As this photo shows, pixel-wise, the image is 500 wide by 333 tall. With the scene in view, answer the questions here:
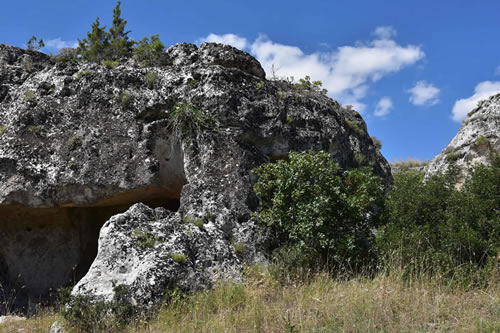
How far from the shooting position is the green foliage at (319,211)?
9016mm

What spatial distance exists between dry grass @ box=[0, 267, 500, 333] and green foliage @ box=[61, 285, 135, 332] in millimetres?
321

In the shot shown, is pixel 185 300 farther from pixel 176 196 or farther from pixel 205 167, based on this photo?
pixel 176 196

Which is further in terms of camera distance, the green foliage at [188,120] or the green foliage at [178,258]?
the green foliage at [188,120]

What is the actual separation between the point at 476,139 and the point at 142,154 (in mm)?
10298

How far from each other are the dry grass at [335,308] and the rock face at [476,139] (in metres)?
7.85

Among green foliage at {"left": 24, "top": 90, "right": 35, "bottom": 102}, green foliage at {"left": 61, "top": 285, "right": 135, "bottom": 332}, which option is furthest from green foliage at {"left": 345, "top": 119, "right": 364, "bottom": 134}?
green foliage at {"left": 61, "top": 285, "right": 135, "bottom": 332}

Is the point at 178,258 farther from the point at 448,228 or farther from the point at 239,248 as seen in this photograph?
the point at 448,228

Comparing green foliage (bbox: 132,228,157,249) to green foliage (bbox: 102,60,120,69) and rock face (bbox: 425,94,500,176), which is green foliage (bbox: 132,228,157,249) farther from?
rock face (bbox: 425,94,500,176)

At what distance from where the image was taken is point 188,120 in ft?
37.1

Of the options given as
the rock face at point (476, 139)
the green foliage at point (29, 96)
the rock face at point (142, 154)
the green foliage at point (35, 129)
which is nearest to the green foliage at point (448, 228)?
the rock face at point (142, 154)

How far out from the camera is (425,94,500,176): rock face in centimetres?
1475

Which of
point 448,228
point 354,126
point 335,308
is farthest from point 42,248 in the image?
point 448,228

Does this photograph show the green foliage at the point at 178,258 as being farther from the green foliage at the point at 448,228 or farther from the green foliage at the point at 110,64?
the green foliage at the point at 110,64

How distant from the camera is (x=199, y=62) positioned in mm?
12930
